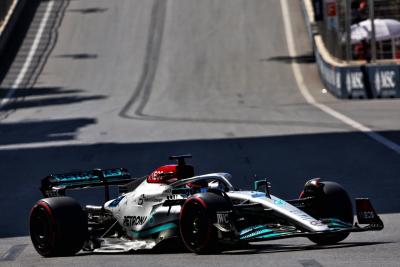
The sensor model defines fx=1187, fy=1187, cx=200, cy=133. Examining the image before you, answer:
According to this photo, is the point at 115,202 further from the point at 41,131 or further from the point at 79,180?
the point at 41,131

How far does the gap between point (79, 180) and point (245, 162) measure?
10765 millimetres

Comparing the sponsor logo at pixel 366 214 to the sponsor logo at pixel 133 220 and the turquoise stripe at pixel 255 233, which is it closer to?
the turquoise stripe at pixel 255 233

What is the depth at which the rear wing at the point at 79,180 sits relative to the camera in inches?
567

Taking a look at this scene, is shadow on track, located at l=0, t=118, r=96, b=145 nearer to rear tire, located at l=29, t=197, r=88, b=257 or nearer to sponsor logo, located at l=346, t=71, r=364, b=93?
sponsor logo, located at l=346, t=71, r=364, b=93

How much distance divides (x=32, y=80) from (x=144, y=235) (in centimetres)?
4851

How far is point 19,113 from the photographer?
4822 centimetres

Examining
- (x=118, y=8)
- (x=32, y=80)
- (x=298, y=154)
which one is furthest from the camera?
(x=118, y=8)

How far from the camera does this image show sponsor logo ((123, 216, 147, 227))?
44.3ft

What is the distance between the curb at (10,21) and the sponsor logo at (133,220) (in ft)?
174

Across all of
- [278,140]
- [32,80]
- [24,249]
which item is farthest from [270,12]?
[24,249]

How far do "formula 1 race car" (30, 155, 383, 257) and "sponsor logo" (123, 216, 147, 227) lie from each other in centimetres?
1

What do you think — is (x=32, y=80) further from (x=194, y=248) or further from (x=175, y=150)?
(x=194, y=248)

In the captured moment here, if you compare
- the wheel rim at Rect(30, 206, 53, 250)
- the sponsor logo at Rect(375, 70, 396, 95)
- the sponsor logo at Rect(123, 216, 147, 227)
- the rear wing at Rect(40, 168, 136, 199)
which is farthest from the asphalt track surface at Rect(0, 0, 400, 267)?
the sponsor logo at Rect(375, 70, 396, 95)

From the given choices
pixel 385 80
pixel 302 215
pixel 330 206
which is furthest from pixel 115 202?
pixel 385 80
